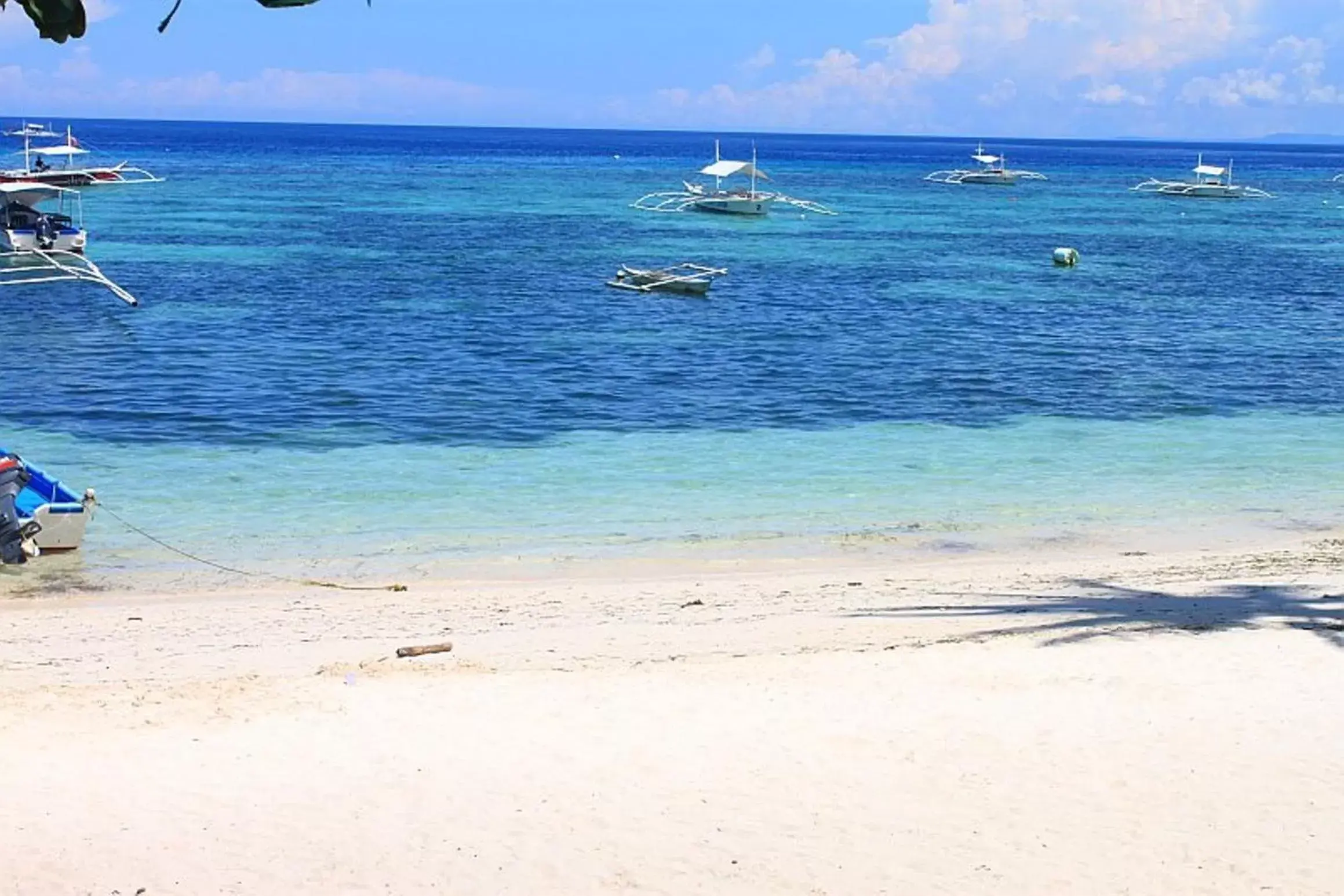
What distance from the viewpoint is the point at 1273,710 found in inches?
424

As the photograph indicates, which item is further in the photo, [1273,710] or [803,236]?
[803,236]

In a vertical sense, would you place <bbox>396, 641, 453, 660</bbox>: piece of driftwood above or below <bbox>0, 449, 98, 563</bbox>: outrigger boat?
below

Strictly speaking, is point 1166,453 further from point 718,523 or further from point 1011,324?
point 1011,324

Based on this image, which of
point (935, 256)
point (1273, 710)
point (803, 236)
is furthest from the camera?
point (803, 236)

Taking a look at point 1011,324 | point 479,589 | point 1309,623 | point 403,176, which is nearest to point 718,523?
point 479,589

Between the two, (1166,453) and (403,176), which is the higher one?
(403,176)

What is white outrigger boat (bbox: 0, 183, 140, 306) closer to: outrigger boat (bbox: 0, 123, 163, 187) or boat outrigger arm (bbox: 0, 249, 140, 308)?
boat outrigger arm (bbox: 0, 249, 140, 308)

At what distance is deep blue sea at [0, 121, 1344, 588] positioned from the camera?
2011 centimetres

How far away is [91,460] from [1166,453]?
54.8 ft

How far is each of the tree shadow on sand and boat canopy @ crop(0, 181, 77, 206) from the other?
117 ft

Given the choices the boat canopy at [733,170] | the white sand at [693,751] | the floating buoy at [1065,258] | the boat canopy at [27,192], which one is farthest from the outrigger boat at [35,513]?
the boat canopy at [733,170]

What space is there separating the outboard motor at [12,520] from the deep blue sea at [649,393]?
81 cm

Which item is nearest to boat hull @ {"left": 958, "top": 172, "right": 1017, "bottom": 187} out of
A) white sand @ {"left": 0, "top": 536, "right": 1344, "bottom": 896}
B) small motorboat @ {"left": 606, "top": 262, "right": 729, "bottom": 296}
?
small motorboat @ {"left": 606, "top": 262, "right": 729, "bottom": 296}

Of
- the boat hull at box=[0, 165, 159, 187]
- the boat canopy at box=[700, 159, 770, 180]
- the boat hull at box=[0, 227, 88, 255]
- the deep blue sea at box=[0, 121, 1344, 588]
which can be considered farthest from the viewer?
the boat hull at box=[0, 165, 159, 187]
